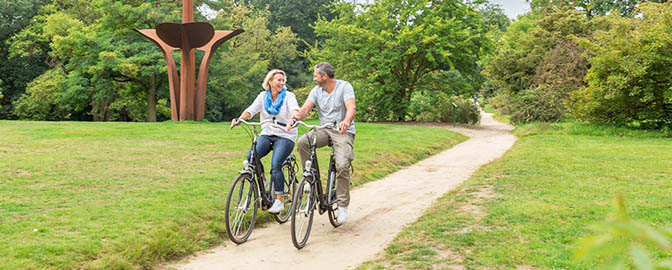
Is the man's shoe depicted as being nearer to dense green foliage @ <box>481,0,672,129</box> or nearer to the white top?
the white top

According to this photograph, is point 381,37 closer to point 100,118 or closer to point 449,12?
point 449,12

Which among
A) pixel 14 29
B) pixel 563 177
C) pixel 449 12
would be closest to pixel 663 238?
pixel 563 177

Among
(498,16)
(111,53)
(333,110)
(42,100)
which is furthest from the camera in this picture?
(498,16)

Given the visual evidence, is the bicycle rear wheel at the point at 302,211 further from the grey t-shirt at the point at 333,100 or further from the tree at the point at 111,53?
the tree at the point at 111,53

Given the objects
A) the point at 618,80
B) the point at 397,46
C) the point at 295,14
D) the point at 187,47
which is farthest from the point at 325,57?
the point at 295,14

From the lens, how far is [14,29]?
37.3m

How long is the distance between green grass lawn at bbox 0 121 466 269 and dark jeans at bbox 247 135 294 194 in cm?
89

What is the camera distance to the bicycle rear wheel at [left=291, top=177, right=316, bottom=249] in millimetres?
5340

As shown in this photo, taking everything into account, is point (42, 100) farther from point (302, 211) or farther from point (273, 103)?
point (302, 211)

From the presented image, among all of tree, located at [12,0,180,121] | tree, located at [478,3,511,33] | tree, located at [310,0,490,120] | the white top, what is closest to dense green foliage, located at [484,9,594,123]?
tree, located at [310,0,490,120]

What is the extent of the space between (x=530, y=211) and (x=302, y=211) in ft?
9.00

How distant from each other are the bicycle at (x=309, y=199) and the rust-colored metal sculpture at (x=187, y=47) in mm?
16619

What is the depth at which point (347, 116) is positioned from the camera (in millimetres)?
5742

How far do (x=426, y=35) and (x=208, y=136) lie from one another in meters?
16.2
